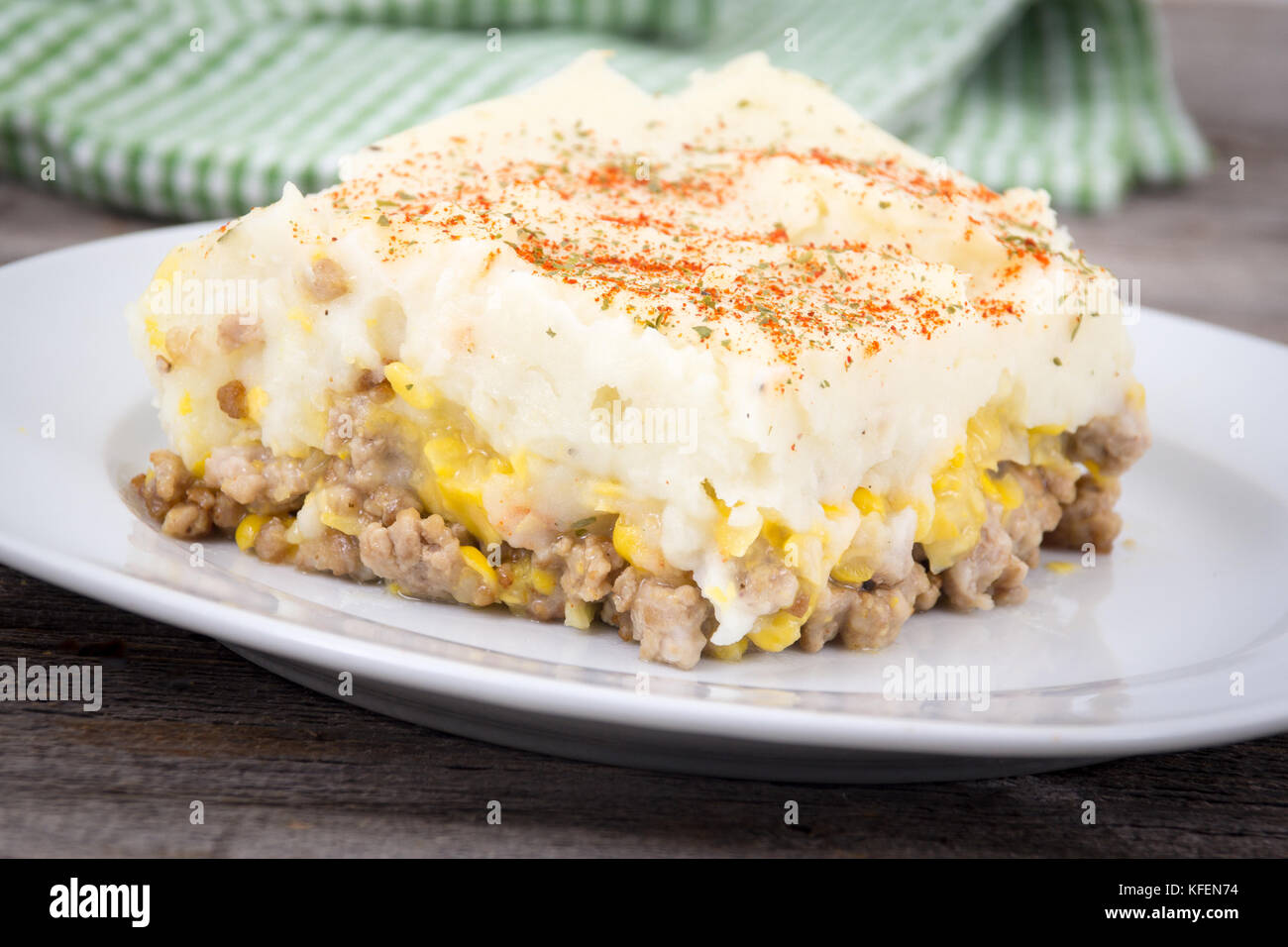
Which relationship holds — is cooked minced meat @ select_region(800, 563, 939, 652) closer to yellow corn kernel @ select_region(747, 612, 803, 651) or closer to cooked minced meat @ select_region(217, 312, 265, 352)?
yellow corn kernel @ select_region(747, 612, 803, 651)

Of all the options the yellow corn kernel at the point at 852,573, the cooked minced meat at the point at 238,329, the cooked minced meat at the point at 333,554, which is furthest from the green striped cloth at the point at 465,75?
the yellow corn kernel at the point at 852,573

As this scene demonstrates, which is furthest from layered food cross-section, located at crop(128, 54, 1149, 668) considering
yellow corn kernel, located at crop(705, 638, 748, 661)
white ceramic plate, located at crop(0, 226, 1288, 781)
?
white ceramic plate, located at crop(0, 226, 1288, 781)

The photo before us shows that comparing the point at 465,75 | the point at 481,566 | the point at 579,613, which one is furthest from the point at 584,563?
the point at 465,75

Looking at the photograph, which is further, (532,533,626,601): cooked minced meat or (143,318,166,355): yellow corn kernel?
(143,318,166,355): yellow corn kernel

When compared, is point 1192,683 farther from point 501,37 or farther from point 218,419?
point 501,37

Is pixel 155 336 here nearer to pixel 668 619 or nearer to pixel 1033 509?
pixel 668 619
